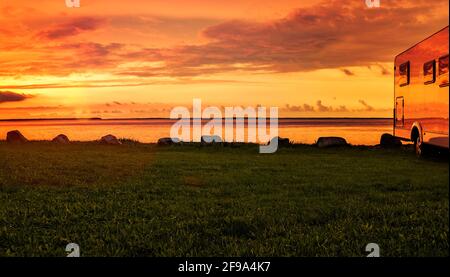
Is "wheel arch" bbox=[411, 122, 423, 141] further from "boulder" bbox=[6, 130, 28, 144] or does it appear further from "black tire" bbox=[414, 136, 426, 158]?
"boulder" bbox=[6, 130, 28, 144]

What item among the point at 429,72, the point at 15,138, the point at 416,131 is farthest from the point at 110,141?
the point at 429,72

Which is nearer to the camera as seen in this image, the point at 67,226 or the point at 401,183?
the point at 67,226

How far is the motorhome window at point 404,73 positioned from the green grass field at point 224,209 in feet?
10.3

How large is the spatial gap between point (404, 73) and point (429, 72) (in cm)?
369

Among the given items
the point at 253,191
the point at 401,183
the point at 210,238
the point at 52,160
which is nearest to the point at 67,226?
the point at 210,238

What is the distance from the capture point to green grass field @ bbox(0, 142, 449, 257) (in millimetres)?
8086

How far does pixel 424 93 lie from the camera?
16328 mm

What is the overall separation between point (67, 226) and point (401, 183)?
9552mm

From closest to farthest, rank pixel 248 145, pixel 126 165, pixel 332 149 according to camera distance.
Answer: pixel 126 165, pixel 332 149, pixel 248 145

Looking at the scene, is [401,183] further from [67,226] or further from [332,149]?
[332,149]

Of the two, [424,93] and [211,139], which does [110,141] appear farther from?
[424,93]

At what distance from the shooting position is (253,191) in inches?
528

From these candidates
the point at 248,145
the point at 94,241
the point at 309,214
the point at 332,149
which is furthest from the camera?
the point at 248,145
